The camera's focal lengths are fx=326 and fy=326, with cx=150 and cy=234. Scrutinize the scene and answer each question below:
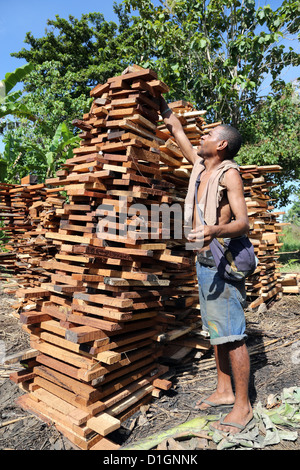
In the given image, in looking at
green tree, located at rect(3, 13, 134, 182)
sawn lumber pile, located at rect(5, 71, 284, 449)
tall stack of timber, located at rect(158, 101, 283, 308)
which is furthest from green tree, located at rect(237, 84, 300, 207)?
sawn lumber pile, located at rect(5, 71, 284, 449)

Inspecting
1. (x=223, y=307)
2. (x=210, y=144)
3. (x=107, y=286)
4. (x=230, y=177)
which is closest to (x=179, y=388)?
(x=223, y=307)

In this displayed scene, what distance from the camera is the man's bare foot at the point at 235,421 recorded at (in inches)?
105

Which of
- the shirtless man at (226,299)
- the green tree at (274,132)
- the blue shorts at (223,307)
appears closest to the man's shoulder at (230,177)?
the shirtless man at (226,299)

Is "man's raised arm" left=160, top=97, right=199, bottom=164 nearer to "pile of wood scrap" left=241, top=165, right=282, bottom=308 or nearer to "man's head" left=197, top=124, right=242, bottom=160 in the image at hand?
"man's head" left=197, top=124, right=242, bottom=160

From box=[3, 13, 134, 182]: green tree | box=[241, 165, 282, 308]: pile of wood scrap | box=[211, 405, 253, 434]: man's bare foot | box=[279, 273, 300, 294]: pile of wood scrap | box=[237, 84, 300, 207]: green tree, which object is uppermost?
box=[3, 13, 134, 182]: green tree

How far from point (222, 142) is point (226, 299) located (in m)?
1.43

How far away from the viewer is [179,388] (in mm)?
3613

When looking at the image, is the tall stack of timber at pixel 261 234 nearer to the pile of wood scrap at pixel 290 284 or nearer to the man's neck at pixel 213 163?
the pile of wood scrap at pixel 290 284

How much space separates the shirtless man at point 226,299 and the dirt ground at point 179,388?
316 mm

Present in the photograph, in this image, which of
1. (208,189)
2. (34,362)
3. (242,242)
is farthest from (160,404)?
(208,189)

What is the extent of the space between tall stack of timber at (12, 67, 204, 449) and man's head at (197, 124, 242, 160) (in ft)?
2.26

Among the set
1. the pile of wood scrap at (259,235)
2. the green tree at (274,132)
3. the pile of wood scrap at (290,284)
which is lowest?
the pile of wood scrap at (290,284)

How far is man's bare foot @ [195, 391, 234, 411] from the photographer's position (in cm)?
312

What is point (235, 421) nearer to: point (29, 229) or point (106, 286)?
point (106, 286)
